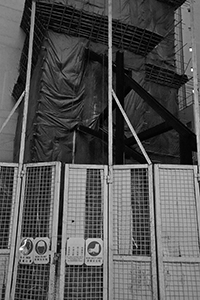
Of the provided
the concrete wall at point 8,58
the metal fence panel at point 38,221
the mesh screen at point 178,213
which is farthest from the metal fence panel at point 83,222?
the concrete wall at point 8,58

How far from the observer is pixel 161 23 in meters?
9.09

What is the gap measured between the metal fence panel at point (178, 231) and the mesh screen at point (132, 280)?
0.60ft

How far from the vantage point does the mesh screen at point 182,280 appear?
371 cm

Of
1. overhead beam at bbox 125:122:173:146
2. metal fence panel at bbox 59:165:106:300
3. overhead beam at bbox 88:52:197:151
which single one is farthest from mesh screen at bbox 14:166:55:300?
overhead beam at bbox 125:122:173:146

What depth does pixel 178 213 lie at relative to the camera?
400cm

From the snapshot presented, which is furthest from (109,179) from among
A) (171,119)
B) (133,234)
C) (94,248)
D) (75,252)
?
(171,119)

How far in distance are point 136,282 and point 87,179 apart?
4.96ft

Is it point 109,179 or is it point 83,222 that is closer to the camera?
point 83,222

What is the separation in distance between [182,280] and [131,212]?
1.07m

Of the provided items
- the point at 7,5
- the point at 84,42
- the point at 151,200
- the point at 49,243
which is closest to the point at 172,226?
the point at 151,200

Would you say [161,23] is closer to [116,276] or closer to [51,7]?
[51,7]

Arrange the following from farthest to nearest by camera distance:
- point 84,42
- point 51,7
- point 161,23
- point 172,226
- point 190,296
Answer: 1. point 161,23
2. point 84,42
3. point 51,7
4. point 172,226
5. point 190,296

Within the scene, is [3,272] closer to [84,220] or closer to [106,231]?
[84,220]

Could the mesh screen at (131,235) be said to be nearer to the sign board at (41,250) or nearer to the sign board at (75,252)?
the sign board at (75,252)
